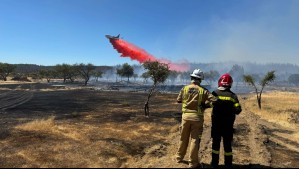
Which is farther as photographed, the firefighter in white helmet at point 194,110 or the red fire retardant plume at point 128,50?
the red fire retardant plume at point 128,50

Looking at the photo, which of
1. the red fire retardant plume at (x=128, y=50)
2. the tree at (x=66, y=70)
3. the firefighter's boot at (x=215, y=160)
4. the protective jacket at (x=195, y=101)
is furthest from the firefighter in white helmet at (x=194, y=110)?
the tree at (x=66, y=70)

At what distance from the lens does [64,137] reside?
1577 cm

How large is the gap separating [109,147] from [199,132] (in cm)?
504

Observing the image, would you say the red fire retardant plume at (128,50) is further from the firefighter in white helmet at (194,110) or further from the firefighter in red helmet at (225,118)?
the firefighter in red helmet at (225,118)

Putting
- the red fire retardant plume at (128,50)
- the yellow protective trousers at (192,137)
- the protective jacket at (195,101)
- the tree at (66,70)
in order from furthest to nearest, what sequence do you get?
1. the tree at (66,70)
2. the red fire retardant plume at (128,50)
3. the protective jacket at (195,101)
4. the yellow protective trousers at (192,137)

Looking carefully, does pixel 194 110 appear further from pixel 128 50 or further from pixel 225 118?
pixel 128 50

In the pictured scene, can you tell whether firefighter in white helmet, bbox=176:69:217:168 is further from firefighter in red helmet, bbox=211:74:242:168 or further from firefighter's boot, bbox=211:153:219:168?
firefighter's boot, bbox=211:153:219:168

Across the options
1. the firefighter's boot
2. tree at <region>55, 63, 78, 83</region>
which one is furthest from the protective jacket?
tree at <region>55, 63, 78, 83</region>

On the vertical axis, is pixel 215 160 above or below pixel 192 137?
below

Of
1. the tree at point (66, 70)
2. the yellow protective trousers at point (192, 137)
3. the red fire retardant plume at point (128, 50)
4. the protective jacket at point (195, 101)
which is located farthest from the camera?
the tree at point (66, 70)

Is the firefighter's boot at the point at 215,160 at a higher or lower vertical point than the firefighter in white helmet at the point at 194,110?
lower

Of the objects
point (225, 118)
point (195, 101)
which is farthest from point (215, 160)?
point (195, 101)

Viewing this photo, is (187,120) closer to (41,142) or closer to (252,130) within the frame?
(41,142)

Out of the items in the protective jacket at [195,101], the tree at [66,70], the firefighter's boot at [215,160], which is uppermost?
the tree at [66,70]
